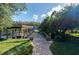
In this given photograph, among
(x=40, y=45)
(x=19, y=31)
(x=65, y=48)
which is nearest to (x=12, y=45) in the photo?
(x=19, y=31)

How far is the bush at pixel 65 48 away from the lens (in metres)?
1.63

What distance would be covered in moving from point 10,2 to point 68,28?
61 cm

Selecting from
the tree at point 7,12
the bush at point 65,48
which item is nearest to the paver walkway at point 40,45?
the bush at point 65,48

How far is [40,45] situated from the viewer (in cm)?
167

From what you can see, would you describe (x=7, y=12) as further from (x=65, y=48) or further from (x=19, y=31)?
(x=65, y=48)

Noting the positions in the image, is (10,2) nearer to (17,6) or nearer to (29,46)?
(17,6)

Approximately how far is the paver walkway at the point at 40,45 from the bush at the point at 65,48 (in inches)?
2.4

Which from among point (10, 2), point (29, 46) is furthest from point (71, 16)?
point (10, 2)

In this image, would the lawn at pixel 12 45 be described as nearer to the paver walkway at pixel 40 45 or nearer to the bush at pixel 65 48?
the paver walkway at pixel 40 45

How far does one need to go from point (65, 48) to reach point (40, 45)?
0.24 m

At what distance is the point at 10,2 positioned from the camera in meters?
1.66

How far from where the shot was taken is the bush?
163 centimetres

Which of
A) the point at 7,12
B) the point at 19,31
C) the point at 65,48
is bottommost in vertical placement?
the point at 65,48
